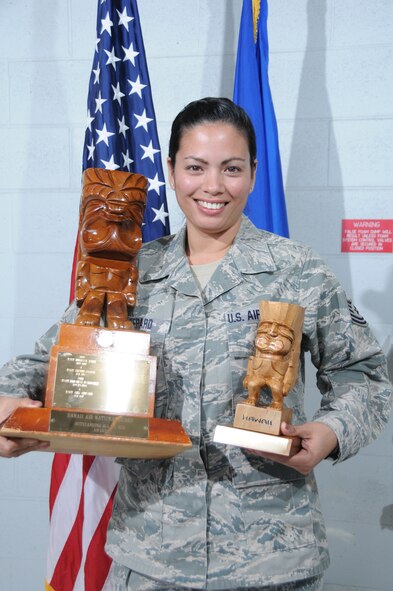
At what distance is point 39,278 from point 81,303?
3.54 feet

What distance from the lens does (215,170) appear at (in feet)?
3.76

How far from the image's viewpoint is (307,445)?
99cm

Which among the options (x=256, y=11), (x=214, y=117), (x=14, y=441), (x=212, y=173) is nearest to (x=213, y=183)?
(x=212, y=173)

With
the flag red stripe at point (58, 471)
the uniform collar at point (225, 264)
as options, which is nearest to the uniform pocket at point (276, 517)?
the uniform collar at point (225, 264)

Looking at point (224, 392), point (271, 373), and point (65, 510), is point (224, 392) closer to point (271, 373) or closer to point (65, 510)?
point (271, 373)

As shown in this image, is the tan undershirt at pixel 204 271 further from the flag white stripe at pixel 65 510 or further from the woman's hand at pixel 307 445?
the flag white stripe at pixel 65 510

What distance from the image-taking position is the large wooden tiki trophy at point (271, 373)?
0.98 meters

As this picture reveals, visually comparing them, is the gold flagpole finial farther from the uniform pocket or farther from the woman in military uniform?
the uniform pocket

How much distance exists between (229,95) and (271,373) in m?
1.28

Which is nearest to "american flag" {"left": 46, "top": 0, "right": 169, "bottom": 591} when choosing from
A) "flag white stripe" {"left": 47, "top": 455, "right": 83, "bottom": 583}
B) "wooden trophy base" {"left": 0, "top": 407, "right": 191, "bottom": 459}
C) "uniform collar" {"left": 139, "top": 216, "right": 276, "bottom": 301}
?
"flag white stripe" {"left": 47, "top": 455, "right": 83, "bottom": 583}

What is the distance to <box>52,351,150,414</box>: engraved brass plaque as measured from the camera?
1.01 m

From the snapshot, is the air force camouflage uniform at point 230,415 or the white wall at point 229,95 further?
the white wall at point 229,95

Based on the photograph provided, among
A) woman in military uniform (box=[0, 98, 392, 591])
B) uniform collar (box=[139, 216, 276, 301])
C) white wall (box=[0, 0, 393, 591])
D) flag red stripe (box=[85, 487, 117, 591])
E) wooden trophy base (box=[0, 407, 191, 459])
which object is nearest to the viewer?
wooden trophy base (box=[0, 407, 191, 459])

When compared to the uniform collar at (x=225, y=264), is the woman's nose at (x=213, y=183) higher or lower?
higher
